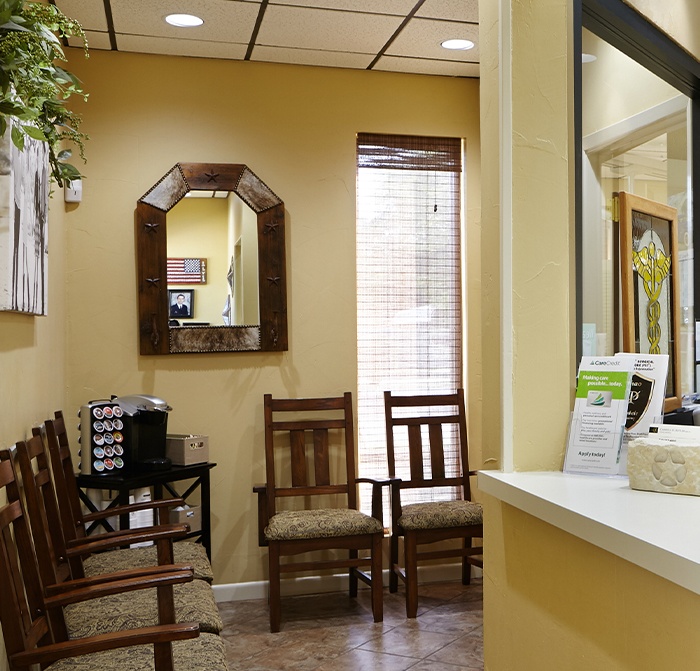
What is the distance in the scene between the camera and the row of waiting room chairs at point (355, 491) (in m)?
3.63

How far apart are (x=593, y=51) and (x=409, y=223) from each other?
2311 mm

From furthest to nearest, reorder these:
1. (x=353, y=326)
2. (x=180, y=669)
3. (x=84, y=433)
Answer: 1. (x=353, y=326)
2. (x=84, y=433)
3. (x=180, y=669)

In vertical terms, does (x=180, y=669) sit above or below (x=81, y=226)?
below

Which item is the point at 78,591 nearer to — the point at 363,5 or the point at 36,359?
the point at 36,359

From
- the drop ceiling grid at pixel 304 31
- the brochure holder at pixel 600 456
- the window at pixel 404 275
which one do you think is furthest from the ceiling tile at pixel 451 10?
the brochure holder at pixel 600 456

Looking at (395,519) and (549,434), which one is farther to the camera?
(395,519)

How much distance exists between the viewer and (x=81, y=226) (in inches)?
153

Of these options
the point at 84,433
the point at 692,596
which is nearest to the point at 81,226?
the point at 84,433

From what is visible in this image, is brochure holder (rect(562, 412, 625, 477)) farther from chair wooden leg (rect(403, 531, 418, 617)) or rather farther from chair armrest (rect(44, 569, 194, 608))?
chair wooden leg (rect(403, 531, 418, 617))

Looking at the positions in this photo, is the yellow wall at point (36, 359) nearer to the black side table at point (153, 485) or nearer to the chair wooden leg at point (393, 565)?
the black side table at point (153, 485)

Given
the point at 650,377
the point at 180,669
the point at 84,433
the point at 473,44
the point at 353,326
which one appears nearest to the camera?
the point at 650,377

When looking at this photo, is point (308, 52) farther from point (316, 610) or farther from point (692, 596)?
point (692, 596)

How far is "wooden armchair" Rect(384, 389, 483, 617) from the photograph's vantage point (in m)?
3.79

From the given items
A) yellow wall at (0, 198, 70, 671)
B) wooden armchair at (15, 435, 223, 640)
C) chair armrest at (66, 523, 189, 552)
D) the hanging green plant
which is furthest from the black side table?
the hanging green plant
